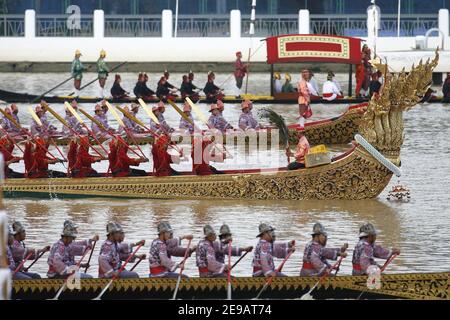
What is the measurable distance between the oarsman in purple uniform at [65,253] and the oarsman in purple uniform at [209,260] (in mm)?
1277

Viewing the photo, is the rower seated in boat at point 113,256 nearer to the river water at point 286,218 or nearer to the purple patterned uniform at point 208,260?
the purple patterned uniform at point 208,260

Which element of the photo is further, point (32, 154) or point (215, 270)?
point (32, 154)

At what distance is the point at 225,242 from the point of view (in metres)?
20.6

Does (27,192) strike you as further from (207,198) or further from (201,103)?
(201,103)

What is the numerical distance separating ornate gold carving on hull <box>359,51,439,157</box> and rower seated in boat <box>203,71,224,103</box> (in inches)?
611

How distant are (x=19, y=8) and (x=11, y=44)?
236 cm

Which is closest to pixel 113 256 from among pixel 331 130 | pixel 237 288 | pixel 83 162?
pixel 237 288

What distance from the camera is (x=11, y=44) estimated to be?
5391cm

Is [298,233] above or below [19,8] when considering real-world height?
below

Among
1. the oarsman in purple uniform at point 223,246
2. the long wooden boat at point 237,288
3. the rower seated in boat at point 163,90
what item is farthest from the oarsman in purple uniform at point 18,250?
the rower seated in boat at point 163,90

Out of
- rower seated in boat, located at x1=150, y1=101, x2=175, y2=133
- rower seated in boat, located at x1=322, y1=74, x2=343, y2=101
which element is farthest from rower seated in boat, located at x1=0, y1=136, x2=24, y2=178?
rower seated in boat, located at x1=322, y1=74, x2=343, y2=101
